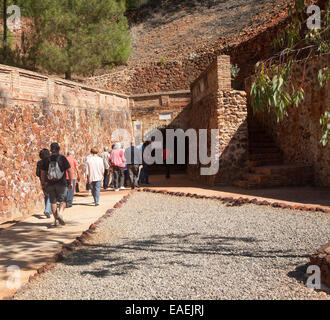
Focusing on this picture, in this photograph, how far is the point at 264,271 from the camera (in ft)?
13.6

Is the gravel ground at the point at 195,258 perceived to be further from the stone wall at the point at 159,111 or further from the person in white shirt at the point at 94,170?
the stone wall at the point at 159,111

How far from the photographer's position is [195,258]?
476 cm

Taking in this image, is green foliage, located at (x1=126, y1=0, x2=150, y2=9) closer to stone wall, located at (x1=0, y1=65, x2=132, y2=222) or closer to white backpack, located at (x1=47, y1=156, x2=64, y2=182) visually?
stone wall, located at (x1=0, y1=65, x2=132, y2=222)

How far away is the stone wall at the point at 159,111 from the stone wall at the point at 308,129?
668 cm

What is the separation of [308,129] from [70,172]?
25.3ft

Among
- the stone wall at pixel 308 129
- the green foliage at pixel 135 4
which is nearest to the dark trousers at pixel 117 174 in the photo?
the stone wall at pixel 308 129

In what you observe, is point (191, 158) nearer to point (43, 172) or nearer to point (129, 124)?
point (129, 124)

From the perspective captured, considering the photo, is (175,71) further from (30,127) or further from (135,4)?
(135,4)

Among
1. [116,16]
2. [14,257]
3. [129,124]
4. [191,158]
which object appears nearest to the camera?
[14,257]

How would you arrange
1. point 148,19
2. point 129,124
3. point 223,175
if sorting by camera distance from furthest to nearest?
1. point 148,19
2. point 129,124
3. point 223,175

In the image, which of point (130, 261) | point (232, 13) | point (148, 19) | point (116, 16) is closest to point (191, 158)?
point (130, 261)

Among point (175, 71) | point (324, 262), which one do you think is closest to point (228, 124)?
point (324, 262)

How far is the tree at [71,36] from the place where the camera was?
2005 cm

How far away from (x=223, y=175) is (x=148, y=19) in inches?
1205
